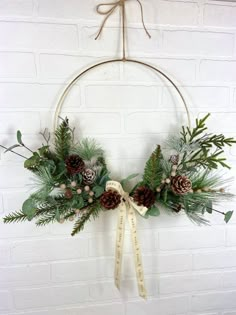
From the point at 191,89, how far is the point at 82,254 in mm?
525

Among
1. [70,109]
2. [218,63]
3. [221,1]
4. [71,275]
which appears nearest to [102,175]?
[70,109]

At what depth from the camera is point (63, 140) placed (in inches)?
23.4

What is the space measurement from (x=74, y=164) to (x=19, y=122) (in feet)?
0.60

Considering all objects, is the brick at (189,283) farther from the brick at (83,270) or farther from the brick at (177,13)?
the brick at (177,13)

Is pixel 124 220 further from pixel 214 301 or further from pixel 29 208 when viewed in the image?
pixel 214 301

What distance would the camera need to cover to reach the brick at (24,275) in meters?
0.70

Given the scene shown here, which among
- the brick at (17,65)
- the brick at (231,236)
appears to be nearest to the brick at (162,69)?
the brick at (17,65)

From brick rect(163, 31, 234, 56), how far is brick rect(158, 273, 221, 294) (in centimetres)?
62

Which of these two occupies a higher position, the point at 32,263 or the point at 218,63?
the point at 218,63

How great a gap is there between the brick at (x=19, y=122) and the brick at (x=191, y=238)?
445 mm

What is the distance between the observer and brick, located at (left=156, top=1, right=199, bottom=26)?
2.07ft

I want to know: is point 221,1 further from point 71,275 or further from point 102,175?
point 71,275

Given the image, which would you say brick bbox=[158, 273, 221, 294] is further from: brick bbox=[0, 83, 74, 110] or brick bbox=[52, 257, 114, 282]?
brick bbox=[0, 83, 74, 110]

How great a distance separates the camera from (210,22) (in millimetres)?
655
